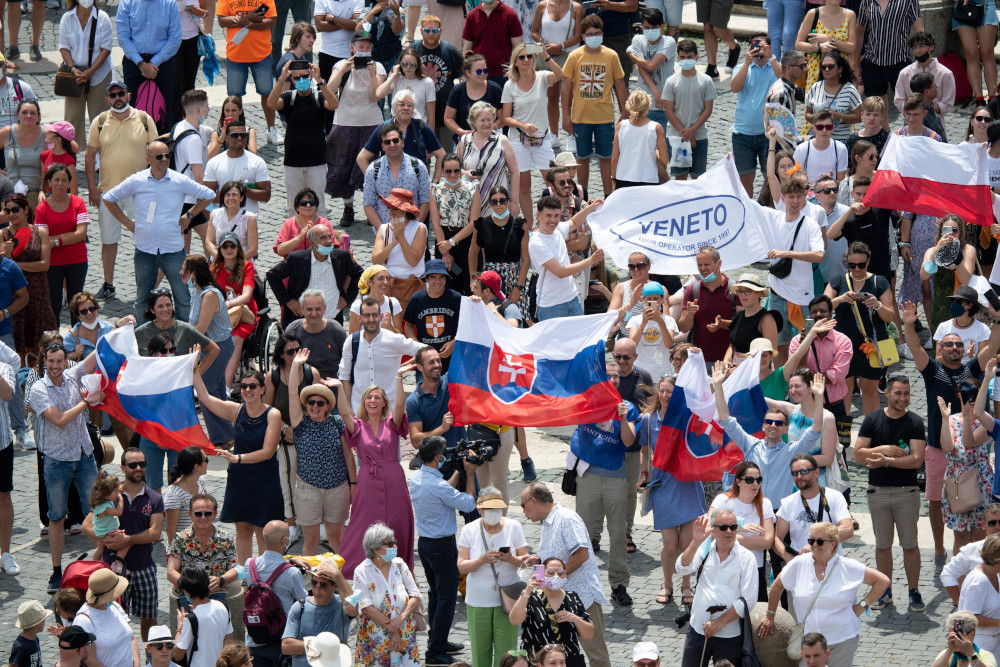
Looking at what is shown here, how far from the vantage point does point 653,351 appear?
15.9 m

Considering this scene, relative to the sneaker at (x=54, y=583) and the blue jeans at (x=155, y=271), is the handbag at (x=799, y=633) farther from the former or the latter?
the blue jeans at (x=155, y=271)

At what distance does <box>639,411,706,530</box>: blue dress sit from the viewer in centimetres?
1426

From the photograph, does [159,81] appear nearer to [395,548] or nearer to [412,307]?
[412,307]

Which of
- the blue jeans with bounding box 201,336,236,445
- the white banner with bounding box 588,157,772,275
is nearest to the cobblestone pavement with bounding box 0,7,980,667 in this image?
the blue jeans with bounding box 201,336,236,445

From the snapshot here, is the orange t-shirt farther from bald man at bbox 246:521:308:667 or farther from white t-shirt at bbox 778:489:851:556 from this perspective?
white t-shirt at bbox 778:489:851:556

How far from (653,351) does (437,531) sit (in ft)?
10.9

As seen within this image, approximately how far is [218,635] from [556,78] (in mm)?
9059

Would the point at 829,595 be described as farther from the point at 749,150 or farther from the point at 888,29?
the point at 888,29

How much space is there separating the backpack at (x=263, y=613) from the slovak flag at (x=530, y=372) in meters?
2.38

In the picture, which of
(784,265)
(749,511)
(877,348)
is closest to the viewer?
(749,511)

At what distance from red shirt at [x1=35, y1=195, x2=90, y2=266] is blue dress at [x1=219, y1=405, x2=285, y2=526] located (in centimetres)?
437

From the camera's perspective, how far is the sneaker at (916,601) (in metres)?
14.1

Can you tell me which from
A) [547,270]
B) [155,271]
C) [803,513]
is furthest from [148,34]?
[803,513]

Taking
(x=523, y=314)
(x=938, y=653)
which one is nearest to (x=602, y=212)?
(x=523, y=314)
